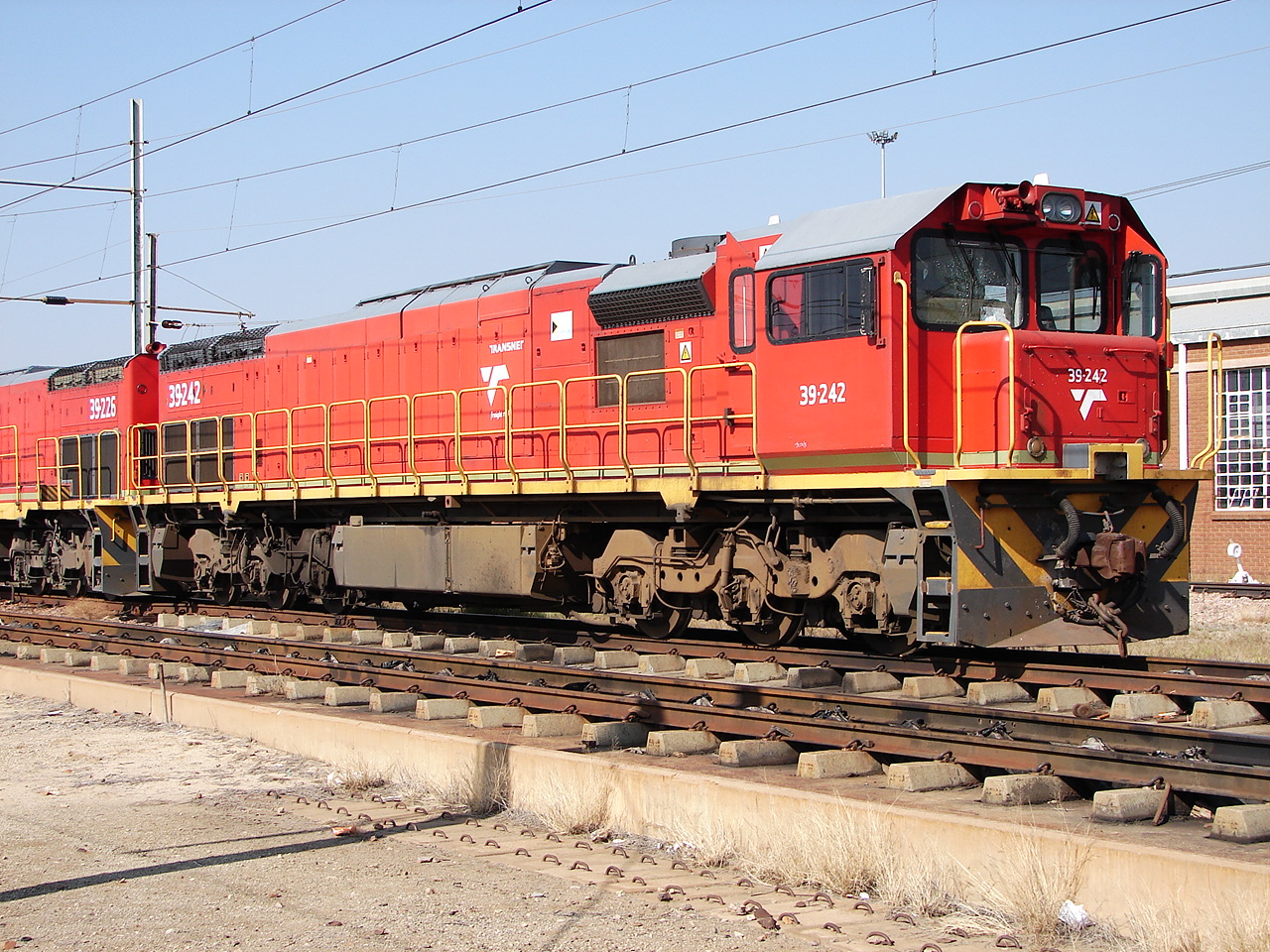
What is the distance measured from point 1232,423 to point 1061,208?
17086mm

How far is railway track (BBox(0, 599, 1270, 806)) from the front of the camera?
21.7 ft

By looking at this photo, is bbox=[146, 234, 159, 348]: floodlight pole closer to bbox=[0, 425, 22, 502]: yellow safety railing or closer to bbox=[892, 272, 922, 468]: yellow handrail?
bbox=[0, 425, 22, 502]: yellow safety railing

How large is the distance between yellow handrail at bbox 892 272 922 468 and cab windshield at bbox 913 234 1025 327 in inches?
7.2

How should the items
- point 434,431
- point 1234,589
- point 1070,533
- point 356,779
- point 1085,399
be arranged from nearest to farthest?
point 356,779
point 1070,533
point 1085,399
point 434,431
point 1234,589

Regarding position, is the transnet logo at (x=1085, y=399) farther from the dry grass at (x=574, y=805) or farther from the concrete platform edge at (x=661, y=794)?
the dry grass at (x=574, y=805)

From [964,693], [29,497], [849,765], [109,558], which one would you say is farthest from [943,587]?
[29,497]

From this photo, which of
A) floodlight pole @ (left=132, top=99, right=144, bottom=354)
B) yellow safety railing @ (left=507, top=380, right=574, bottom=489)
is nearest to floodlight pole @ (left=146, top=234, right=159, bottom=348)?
floodlight pole @ (left=132, top=99, right=144, bottom=354)

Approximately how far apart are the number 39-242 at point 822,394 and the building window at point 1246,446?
17.1m

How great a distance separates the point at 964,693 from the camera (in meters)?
9.52

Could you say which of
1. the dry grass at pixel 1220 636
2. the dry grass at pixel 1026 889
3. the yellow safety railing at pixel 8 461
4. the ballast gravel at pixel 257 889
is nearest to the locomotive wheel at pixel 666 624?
the dry grass at pixel 1220 636

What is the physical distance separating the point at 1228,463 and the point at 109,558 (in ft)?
66.2

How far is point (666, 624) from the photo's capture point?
12.4 meters

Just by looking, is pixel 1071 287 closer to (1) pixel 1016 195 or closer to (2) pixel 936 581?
(1) pixel 1016 195

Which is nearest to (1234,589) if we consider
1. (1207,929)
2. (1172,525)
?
(1172,525)
